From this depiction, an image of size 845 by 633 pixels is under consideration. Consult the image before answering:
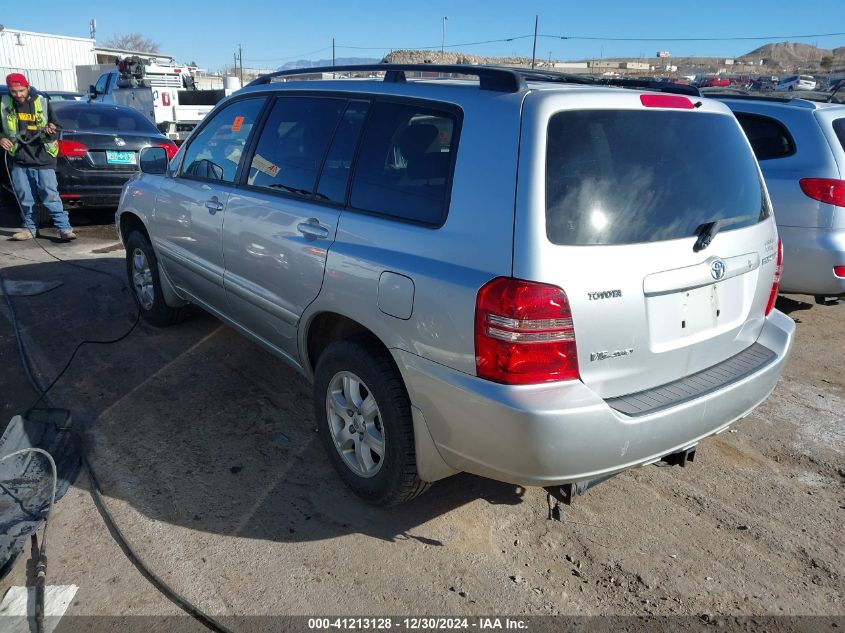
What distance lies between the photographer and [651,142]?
264cm

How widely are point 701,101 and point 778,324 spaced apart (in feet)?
3.77

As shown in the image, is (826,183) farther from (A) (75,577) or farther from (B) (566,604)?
(A) (75,577)

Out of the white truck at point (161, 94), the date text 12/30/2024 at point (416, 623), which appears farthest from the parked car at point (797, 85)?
the date text 12/30/2024 at point (416, 623)

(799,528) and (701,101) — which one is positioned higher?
(701,101)

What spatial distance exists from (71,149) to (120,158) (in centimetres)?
58

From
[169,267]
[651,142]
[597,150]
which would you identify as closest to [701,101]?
[651,142]

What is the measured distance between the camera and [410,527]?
3.04 m

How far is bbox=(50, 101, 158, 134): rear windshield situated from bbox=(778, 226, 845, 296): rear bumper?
8352 mm

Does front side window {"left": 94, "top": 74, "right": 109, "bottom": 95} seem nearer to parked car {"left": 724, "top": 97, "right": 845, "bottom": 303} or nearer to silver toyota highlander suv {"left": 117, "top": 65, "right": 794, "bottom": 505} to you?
silver toyota highlander suv {"left": 117, "top": 65, "right": 794, "bottom": 505}

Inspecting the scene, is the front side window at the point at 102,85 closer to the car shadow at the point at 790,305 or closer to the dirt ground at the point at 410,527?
the dirt ground at the point at 410,527

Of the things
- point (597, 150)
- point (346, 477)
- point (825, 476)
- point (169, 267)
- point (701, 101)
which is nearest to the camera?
point (597, 150)

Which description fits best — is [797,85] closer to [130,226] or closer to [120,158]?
[120,158]

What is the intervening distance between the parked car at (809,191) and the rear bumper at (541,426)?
305 centimetres

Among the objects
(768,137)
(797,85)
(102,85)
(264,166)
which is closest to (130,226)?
(264,166)
